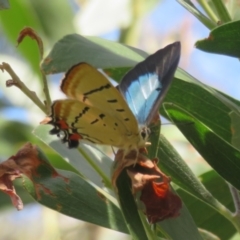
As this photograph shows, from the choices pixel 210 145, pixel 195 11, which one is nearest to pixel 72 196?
pixel 210 145

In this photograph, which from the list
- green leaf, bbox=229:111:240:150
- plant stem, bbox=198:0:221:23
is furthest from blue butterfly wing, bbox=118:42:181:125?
plant stem, bbox=198:0:221:23

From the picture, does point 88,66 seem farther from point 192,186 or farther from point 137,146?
point 192,186

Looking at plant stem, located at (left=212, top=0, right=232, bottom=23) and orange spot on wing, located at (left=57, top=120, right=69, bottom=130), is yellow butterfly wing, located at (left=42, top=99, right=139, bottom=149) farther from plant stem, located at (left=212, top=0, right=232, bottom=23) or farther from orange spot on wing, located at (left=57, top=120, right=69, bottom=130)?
plant stem, located at (left=212, top=0, right=232, bottom=23)

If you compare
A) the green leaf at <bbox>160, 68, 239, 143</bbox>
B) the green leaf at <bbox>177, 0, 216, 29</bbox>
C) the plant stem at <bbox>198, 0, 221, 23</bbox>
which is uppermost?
the plant stem at <bbox>198, 0, 221, 23</bbox>

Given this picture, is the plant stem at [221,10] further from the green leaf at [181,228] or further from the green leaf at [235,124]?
the green leaf at [181,228]

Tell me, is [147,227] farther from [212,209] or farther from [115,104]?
[212,209]

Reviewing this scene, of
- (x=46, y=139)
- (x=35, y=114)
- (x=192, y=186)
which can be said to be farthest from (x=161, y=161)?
(x=35, y=114)

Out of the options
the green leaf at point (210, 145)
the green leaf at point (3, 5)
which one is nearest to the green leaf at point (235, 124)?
the green leaf at point (210, 145)
